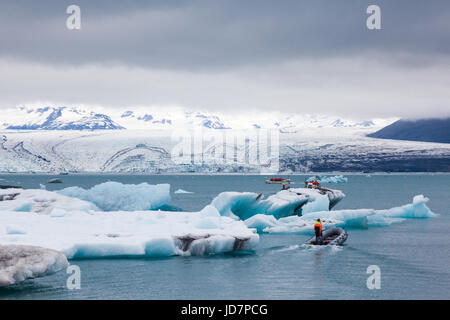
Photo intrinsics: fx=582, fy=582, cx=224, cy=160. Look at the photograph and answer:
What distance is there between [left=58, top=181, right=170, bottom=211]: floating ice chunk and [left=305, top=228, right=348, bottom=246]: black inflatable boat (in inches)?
473

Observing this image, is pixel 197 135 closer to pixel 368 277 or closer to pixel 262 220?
pixel 262 220

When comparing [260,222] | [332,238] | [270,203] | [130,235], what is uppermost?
[130,235]

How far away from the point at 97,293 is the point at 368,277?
8509 mm

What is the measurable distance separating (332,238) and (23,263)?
15507 mm

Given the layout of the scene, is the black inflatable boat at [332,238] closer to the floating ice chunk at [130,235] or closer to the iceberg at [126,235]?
the floating ice chunk at [130,235]

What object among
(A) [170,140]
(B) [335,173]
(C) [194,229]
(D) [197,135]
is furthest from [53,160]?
(C) [194,229]

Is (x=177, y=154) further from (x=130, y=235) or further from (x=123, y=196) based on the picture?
(x=130, y=235)

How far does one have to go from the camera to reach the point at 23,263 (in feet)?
49.6

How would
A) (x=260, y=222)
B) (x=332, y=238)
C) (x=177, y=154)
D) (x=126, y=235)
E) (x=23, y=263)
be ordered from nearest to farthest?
(x=23, y=263) → (x=126, y=235) → (x=332, y=238) → (x=260, y=222) → (x=177, y=154)

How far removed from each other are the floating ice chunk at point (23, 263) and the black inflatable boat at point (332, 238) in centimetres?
1320

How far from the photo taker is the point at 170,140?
523ft

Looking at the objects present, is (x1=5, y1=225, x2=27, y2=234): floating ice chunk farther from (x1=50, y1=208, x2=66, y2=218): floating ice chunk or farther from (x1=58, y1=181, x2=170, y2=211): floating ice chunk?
(x1=58, y1=181, x2=170, y2=211): floating ice chunk

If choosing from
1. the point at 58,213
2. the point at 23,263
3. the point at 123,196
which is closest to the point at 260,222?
the point at 123,196

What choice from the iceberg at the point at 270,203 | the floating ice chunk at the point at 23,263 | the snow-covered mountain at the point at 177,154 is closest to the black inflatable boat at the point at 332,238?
the iceberg at the point at 270,203
